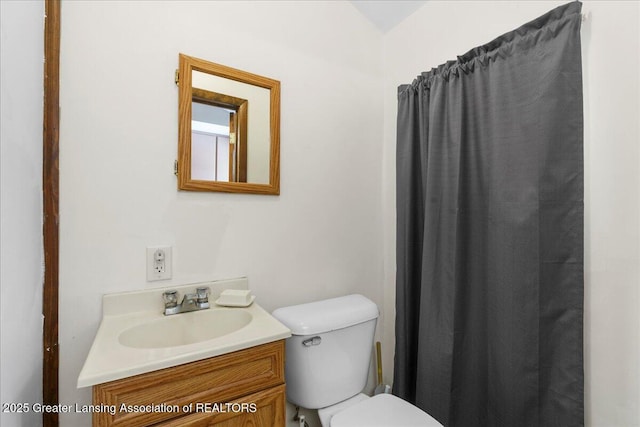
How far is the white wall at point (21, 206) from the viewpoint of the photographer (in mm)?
702

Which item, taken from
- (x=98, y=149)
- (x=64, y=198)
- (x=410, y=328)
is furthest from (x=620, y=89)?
(x=64, y=198)

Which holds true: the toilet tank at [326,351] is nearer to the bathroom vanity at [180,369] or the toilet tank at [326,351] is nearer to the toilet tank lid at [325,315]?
the toilet tank lid at [325,315]

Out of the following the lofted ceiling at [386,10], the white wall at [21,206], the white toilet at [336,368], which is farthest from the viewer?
the lofted ceiling at [386,10]

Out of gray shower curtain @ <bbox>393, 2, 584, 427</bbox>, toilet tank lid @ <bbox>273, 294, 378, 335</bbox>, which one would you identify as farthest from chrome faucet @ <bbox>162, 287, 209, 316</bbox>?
gray shower curtain @ <bbox>393, 2, 584, 427</bbox>

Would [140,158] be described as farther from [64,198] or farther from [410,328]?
[410,328]

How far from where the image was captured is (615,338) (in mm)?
956

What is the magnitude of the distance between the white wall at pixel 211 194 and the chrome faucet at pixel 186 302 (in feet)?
0.24

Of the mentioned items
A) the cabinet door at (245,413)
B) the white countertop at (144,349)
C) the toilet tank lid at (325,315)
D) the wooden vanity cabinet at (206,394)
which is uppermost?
the white countertop at (144,349)

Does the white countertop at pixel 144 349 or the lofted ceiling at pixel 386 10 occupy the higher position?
the lofted ceiling at pixel 386 10

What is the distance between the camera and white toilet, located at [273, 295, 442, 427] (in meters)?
1.16

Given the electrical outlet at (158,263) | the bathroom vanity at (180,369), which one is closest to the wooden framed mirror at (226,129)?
the electrical outlet at (158,263)

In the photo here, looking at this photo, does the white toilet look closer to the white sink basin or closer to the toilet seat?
the toilet seat

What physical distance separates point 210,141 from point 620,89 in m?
1.48

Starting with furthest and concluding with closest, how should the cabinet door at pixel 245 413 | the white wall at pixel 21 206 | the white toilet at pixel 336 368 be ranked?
the white toilet at pixel 336 368 < the cabinet door at pixel 245 413 < the white wall at pixel 21 206
